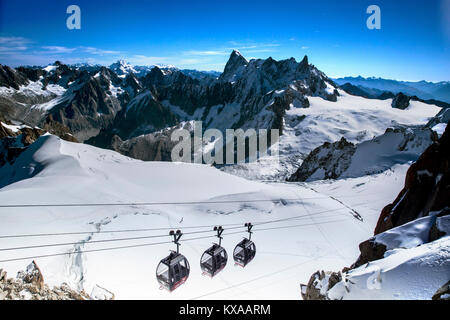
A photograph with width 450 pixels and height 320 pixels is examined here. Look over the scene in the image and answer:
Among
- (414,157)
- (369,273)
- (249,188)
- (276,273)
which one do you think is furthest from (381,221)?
(414,157)

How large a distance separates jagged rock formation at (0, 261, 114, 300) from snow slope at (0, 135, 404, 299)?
4.06ft

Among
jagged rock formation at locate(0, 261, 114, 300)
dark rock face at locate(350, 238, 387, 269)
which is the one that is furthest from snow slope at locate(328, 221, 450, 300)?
jagged rock formation at locate(0, 261, 114, 300)

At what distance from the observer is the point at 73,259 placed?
14906mm

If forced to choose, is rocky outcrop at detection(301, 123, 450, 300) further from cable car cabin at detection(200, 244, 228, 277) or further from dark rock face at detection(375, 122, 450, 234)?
cable car cabin at detection(200, 244, 228, 277)

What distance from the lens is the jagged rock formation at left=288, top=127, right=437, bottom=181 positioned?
175ft

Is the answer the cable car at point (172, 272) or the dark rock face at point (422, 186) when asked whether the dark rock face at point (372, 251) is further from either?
the cable car at point (172, 272)

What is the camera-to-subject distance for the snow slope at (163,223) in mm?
14898

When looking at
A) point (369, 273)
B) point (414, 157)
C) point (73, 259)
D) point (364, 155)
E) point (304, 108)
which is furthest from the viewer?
point (304, 108)

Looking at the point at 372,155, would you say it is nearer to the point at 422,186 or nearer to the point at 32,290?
the point at 422,186

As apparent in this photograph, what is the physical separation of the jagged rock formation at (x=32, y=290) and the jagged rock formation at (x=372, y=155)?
172 ft

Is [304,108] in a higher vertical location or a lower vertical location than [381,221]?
higher

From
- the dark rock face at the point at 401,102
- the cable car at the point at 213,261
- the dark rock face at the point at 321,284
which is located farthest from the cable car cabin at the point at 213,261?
the dark rock face at the point at 401,102
